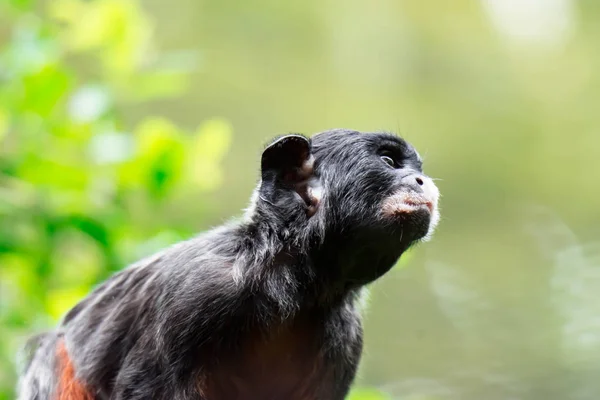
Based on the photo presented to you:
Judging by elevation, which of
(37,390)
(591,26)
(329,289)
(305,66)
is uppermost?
(591,26)

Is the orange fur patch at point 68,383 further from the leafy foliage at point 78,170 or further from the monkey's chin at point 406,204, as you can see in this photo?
the monkey's chin at point 406,204

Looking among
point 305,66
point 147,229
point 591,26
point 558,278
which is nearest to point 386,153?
point 147,229

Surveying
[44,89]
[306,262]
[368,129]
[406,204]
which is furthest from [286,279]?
[368,129]

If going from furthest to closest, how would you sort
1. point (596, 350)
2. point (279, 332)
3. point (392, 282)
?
point (392, 282)
point (596, 350)
point (279, 332)

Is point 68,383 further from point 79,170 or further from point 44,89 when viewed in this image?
point 44,89

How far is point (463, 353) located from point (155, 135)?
A: 325cm

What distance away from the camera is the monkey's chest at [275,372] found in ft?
8.54

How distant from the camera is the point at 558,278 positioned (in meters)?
6.56

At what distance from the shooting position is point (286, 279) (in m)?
2.60

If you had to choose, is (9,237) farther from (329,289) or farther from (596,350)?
(596,350)

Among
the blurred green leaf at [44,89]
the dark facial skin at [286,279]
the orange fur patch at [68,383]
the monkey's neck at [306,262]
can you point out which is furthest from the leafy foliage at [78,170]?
the monkey's neck at [306,262]

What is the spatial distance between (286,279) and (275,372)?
34 centimetres

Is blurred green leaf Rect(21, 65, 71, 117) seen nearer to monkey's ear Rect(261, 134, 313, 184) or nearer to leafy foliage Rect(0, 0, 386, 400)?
leafy foliage Rect(0, 0, 386, 400)

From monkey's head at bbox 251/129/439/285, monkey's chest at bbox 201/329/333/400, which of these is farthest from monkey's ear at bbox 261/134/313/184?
monkey's chest at bbox 201/329/333/400
